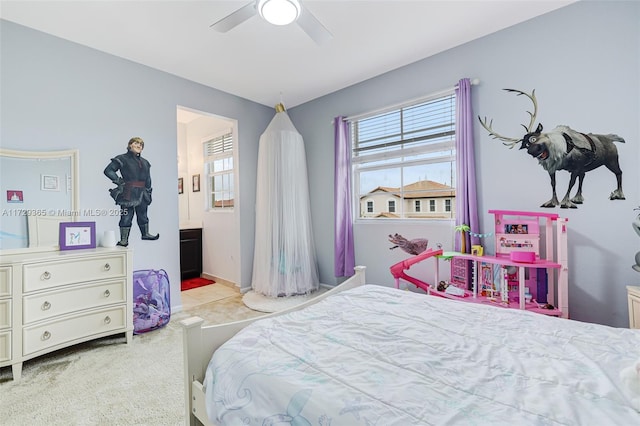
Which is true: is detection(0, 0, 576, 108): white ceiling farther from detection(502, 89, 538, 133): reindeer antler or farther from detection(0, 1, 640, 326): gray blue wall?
detection(502, 89, 538, 133): reindeer antler

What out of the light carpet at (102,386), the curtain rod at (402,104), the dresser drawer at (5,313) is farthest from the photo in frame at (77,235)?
the curtain rod at (402,104)

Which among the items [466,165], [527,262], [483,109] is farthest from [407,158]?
[527,262]

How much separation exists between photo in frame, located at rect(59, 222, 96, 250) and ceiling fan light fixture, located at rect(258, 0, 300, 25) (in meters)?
2.35

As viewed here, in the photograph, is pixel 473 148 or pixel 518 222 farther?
pixel 473 148

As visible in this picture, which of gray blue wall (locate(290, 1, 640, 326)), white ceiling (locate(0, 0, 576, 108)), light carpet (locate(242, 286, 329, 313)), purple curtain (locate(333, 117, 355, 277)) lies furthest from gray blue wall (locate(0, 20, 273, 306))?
gray blue wall (locate(290, 1, 640, 326))

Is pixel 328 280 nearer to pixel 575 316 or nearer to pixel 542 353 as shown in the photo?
pixel 575 316

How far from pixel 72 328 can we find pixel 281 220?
2210 millimetres

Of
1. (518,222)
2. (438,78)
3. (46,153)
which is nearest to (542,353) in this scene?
(518,222)

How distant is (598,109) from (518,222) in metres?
1.02

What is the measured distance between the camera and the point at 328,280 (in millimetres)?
4023

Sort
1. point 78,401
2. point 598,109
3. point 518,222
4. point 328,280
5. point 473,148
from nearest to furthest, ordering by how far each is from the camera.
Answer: point 78,401 → point 598,109 → point 518,222 → point 473,148 → point 328,280

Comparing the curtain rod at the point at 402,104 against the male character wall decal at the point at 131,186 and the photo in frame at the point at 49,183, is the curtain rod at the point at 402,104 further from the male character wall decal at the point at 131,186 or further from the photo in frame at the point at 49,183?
the photo in frame at the point at 49,183

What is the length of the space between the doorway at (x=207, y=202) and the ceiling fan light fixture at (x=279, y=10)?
2301mm

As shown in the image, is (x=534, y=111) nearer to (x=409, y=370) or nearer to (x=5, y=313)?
(x=409, y=370)
